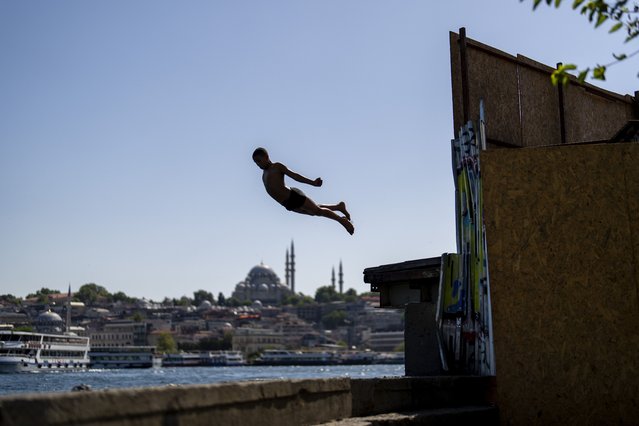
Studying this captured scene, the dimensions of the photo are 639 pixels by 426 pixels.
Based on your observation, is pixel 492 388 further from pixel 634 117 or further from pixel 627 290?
pixel 634 117

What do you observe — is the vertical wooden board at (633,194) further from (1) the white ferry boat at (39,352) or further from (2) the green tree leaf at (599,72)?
(1) the white ferry boat at (39,352)

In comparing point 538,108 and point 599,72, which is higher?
point 538,108

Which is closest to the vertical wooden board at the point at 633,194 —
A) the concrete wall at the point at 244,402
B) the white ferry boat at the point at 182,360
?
the concrete wall at the point at 244,402

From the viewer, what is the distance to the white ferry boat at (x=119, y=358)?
6004 inches

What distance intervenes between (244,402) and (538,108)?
842cm

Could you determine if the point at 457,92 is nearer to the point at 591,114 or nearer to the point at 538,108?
the point at 538,108

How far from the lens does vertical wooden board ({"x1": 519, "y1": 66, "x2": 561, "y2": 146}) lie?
1267cm

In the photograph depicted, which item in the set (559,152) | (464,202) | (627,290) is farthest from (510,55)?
(627,290)

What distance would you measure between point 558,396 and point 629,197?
6.85 feet

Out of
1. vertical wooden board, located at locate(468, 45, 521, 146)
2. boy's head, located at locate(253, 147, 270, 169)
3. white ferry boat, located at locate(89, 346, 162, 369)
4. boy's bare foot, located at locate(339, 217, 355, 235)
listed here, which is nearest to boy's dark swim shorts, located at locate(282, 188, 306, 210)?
boy's head, located at locate(253, 147, 270, 169)

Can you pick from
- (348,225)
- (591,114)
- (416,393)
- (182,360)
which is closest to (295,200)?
(348,225)

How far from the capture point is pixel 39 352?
126m

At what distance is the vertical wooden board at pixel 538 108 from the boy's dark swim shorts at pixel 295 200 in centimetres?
407

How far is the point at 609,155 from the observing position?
884cm
